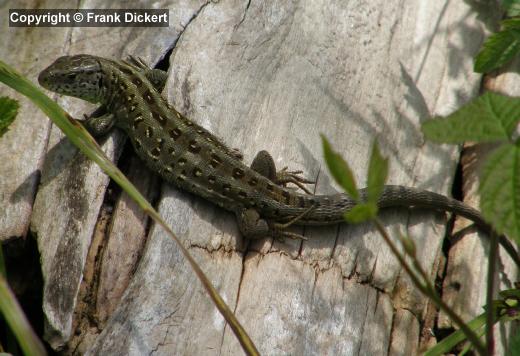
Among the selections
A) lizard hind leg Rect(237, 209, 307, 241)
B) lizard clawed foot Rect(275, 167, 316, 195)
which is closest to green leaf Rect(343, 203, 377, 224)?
lizard hind leg Rect(237, 209, 307, 241)

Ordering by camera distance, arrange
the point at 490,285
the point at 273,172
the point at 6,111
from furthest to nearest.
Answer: the point at 273,172 → the point at 6,111 → the point at 490,285

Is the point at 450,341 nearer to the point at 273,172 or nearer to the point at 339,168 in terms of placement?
the point at 273,172

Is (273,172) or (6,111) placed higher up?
(273,172)

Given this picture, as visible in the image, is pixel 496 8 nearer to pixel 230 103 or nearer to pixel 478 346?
pixel 230 103

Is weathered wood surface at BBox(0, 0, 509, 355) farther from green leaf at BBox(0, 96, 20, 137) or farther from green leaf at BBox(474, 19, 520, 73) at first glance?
green leaf at BBox(0, 96, 20, 137)

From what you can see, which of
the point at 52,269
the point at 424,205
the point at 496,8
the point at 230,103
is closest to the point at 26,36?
the point at 230,103

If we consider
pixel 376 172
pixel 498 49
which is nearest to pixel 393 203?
pixel 498 49
